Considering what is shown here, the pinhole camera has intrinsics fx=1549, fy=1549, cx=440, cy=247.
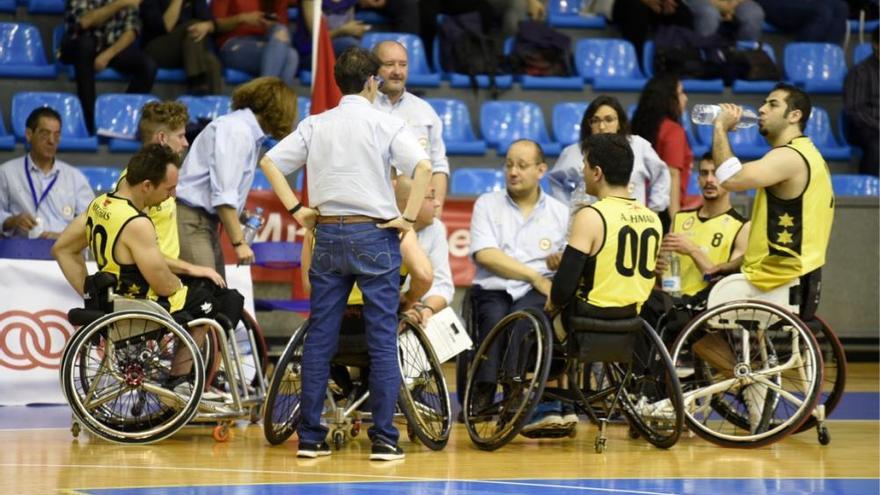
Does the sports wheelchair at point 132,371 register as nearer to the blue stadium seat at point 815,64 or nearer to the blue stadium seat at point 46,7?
the blue stadium seat at point 46,7

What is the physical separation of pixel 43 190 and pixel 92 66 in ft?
6.30

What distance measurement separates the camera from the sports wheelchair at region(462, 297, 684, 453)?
20.5 feet

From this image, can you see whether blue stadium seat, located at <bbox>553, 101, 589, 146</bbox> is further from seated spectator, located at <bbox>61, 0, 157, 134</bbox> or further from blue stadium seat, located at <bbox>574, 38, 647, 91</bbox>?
seated spectator, located at <bbox>61, 0, 157, 134</bbox>

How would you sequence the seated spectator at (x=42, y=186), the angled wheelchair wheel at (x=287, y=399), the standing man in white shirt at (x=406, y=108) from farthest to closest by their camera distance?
1. the seated spectator at (x=42, y=186)
2. the standing man in white shirt at (x=406, y=108)
3. the angled wheelchair wheel at (x=287, y=399)

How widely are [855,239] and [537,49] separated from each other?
289cm

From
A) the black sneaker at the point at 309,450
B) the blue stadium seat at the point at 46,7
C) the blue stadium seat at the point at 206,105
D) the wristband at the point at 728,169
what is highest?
the wristband at the point at 728,169

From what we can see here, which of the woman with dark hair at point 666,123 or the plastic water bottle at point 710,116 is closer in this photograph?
the plastic water bottle at point 710,116

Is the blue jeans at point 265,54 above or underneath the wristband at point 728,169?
underneath

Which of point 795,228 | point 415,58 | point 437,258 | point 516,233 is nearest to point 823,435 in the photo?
point 795,228

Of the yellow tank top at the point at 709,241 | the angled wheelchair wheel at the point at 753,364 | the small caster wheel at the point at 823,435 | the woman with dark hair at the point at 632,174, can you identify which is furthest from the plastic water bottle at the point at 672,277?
the small caster wheel at the point at 823,435

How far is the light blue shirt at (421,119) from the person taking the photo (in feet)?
25.0

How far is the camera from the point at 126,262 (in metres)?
6.49

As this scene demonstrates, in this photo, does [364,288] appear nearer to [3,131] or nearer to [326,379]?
[326,379]

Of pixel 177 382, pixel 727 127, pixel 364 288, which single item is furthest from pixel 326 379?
pixel 727 127
